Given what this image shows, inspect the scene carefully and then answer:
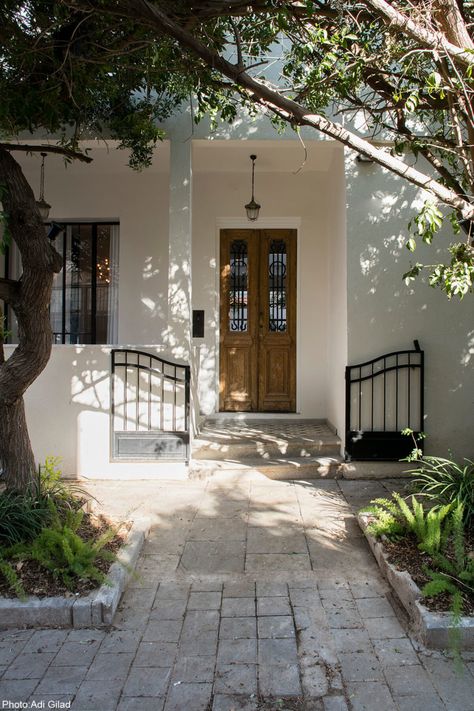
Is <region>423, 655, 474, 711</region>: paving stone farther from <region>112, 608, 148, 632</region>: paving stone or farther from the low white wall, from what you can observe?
the low white wall

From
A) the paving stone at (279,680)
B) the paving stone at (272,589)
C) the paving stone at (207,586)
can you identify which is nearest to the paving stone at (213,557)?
the paving stone at (207,586)

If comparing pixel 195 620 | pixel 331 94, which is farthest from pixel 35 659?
pixel 331 94

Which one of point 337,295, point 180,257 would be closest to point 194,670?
point 180,257

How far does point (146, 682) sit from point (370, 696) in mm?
1016

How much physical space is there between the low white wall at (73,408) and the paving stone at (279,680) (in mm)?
3492

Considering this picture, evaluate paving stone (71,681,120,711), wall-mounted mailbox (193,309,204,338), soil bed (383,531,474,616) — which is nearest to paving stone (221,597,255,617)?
paving stone (71,681,120,711)

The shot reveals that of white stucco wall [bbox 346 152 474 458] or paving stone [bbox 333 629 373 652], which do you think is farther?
white stucco wall [bbox 346 152 474 458]

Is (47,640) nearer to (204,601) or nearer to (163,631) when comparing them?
(163,631)

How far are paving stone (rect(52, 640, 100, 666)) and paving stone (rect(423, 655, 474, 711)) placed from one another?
1.65 m

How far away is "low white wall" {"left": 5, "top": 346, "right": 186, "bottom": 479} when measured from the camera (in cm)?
564

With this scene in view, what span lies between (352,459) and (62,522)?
3059 mm

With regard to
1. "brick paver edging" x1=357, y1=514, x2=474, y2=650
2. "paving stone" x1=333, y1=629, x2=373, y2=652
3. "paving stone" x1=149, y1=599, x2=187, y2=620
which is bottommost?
"paving stone" x1=149, y1=599, x2=187, y2=620

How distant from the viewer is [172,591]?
3355mm

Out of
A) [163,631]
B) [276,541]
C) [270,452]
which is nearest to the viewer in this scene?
[163,631]
